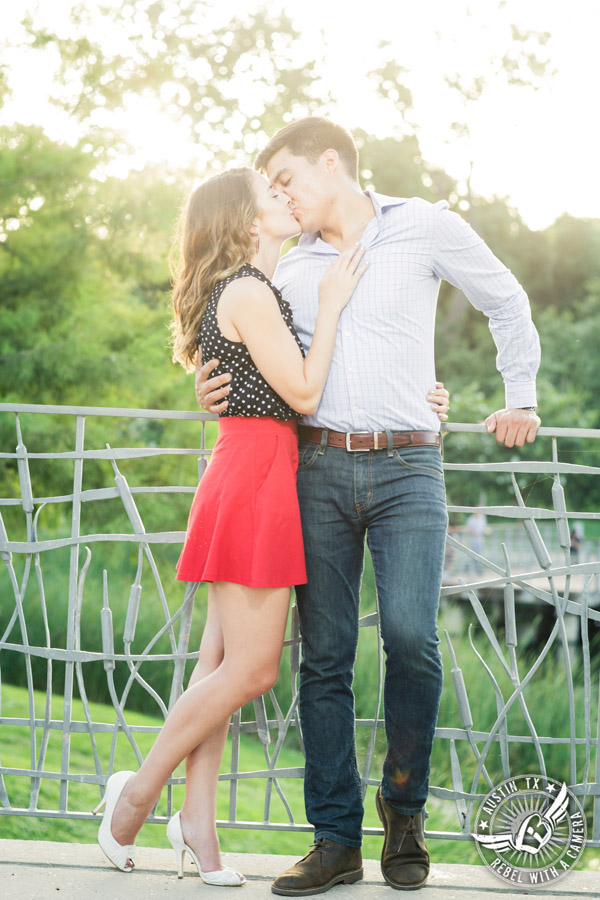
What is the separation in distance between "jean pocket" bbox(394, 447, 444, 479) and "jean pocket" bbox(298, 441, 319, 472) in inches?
7.9

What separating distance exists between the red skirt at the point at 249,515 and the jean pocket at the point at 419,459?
264 millimetres

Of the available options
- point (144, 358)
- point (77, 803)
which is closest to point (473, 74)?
point (144, 358)

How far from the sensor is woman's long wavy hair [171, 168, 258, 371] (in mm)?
2293

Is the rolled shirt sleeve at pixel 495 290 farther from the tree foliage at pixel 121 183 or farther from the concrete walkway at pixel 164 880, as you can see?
the tree foliage at pixel 121 183

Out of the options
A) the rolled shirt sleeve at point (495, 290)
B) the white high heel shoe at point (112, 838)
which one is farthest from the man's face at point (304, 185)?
the white high heel shoe at point (112, 838)

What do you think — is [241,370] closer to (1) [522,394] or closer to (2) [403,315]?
(2) [403,315]

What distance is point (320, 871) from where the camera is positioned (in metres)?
2.24

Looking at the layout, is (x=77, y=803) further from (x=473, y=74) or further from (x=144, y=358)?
(x=473, y=74)

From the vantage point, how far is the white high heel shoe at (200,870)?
7.43ft

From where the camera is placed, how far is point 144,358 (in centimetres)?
801

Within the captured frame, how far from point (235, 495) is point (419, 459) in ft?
1.48

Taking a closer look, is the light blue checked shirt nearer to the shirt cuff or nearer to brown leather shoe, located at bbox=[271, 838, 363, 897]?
the shirt cuff

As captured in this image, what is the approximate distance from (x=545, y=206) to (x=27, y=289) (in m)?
15.6

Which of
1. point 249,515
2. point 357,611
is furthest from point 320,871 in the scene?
point 249,515
